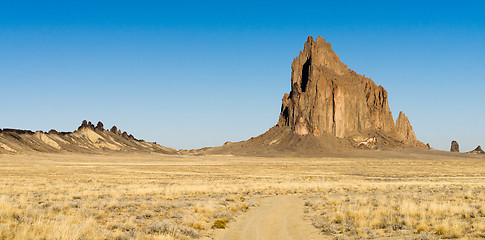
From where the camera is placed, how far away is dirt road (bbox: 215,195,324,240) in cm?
1217

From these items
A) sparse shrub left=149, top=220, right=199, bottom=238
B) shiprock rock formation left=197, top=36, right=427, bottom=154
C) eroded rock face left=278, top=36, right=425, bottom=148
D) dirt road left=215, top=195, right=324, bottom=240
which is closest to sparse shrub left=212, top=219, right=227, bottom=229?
dirt road left=215, top=195, right=324, bottom=240

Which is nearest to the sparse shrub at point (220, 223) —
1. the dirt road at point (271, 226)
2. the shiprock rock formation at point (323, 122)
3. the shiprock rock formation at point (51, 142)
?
the dirt road at point (271, 226)

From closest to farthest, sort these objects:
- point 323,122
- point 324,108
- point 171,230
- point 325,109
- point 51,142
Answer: point 171,230 < point 51,142 < point 323,122 < point 325,109 < point 324,108

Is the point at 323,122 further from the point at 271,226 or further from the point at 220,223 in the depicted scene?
the point at 220,223

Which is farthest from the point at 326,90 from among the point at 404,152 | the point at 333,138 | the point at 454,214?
the point at 454,214

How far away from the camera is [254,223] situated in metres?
14.5

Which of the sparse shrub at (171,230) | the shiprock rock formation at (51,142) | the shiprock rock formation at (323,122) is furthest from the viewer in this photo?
the shiprock rock formation at (323,122)

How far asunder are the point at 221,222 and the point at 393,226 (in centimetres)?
556

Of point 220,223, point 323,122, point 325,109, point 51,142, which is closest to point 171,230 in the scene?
point 220,223

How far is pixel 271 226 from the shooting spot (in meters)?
13.9

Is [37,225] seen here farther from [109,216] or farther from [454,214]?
[454,214]

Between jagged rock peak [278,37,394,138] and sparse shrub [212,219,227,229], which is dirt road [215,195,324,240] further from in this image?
jagged rock peak [278,37,394,138]

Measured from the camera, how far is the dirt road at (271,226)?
1217 cm

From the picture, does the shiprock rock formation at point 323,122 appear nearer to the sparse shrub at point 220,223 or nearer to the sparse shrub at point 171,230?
the sparse shrub at point 220,223
